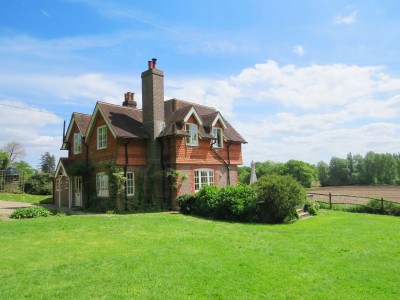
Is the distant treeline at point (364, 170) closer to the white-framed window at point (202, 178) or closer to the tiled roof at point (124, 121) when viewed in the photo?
the white-framed window at point (202, 178)

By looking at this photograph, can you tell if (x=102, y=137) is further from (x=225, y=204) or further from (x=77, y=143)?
(x=225, y=204)

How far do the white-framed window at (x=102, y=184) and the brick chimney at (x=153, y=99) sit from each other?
14.7 feet

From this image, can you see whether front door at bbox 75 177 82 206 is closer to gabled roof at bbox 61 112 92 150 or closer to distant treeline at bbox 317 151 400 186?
gabled roof at bbox 61 112 92 150

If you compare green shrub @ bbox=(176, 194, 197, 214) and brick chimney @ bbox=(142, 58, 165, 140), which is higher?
brick chimney @ bbox=(142, 58, 165, 140)

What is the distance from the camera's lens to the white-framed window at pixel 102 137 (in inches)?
891

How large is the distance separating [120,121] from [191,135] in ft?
17.2

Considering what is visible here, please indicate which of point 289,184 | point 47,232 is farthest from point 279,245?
point 47,232

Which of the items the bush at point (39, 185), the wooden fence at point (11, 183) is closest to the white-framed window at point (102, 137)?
the bush at point (39, 185)

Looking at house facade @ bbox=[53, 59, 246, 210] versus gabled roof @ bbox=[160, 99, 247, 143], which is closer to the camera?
house facade @ bbox=[53, 59, 246, 210]

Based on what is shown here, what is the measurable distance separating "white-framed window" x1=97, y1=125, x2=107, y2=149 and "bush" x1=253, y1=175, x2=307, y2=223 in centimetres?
1159

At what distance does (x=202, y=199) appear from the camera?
63.5 ft

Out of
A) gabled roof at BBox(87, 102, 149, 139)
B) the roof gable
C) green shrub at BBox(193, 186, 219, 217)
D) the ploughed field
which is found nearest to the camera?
green shrub at BBox(193, 186, 219, 217)

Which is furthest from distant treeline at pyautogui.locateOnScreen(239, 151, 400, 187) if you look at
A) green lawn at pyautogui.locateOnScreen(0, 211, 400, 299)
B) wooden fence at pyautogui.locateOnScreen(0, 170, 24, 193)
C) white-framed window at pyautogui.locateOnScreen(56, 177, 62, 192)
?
green lawn at pyautogui.locateOnScreen(0, 211, 400, 299)

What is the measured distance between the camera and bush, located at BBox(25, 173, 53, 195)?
36.6m
